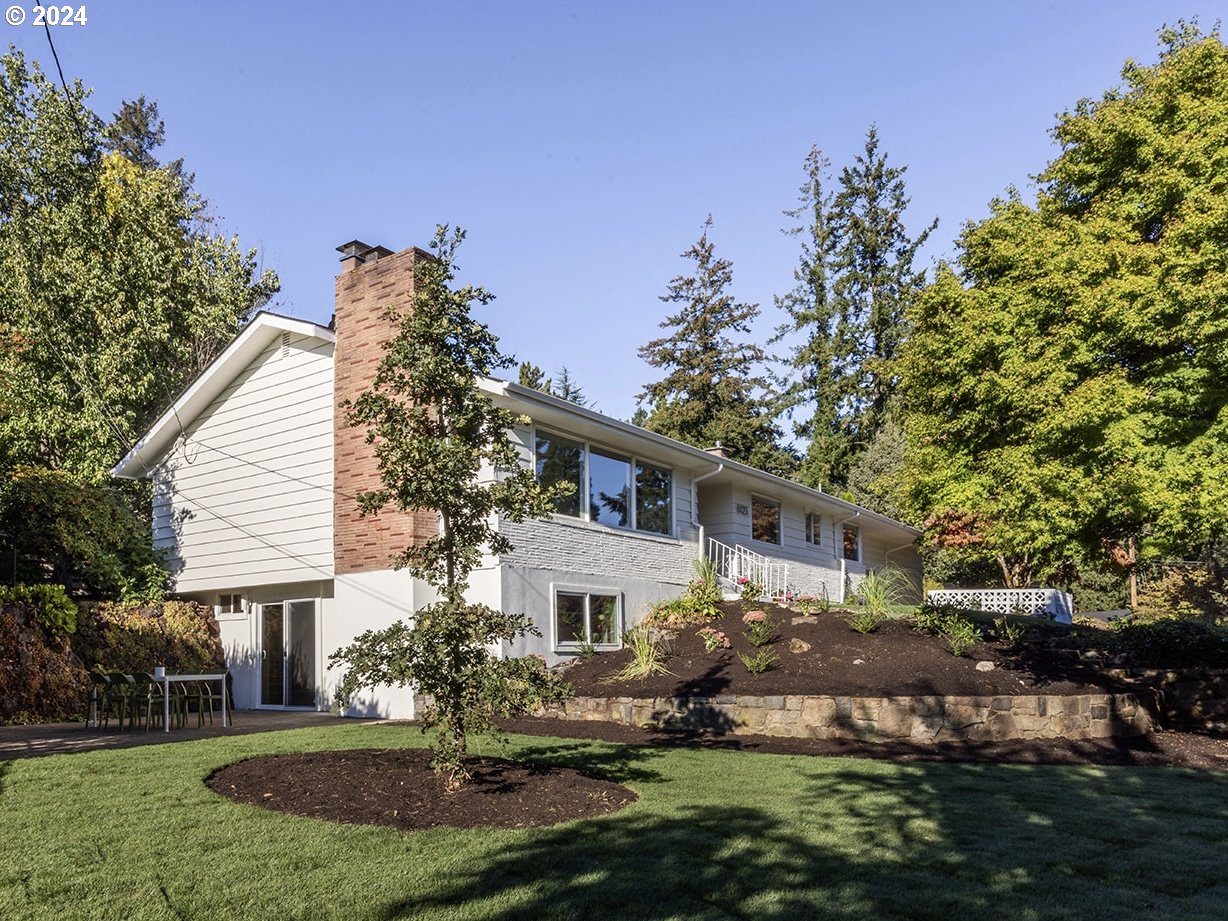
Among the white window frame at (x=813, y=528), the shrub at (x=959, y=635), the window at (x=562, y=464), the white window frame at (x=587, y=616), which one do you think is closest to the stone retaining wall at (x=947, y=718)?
the shrub at (x=959, y=635)

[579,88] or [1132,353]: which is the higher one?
[579,88]

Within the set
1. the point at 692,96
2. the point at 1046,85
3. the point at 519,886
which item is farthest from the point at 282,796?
the point at 1046,85

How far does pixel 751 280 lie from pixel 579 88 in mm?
27353

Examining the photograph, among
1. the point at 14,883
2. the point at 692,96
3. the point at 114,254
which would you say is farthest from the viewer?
the point at 114,254

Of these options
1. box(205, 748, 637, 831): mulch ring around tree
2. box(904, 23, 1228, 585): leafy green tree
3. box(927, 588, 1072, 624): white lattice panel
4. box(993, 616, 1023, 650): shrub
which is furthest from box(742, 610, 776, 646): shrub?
box(927, 588, 1072, 624): white lattice panel

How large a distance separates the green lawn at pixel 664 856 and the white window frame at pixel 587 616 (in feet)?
21.7

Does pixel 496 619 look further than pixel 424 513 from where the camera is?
No

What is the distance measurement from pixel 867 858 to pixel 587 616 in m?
9.87

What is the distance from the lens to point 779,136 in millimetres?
14336

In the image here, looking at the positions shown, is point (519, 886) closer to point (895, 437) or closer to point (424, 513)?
point (424, 513)

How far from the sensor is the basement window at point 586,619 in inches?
551

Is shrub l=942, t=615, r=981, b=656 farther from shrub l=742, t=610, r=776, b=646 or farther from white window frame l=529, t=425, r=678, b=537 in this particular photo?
white window frame l=529, t=425, r=678, b=537

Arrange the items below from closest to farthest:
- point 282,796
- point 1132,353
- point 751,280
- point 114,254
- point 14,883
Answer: point 14,883 < point 282,796 < point 1132,353 < point 114,254 < point 751,280

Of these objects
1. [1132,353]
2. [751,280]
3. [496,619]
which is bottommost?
[496,619]
